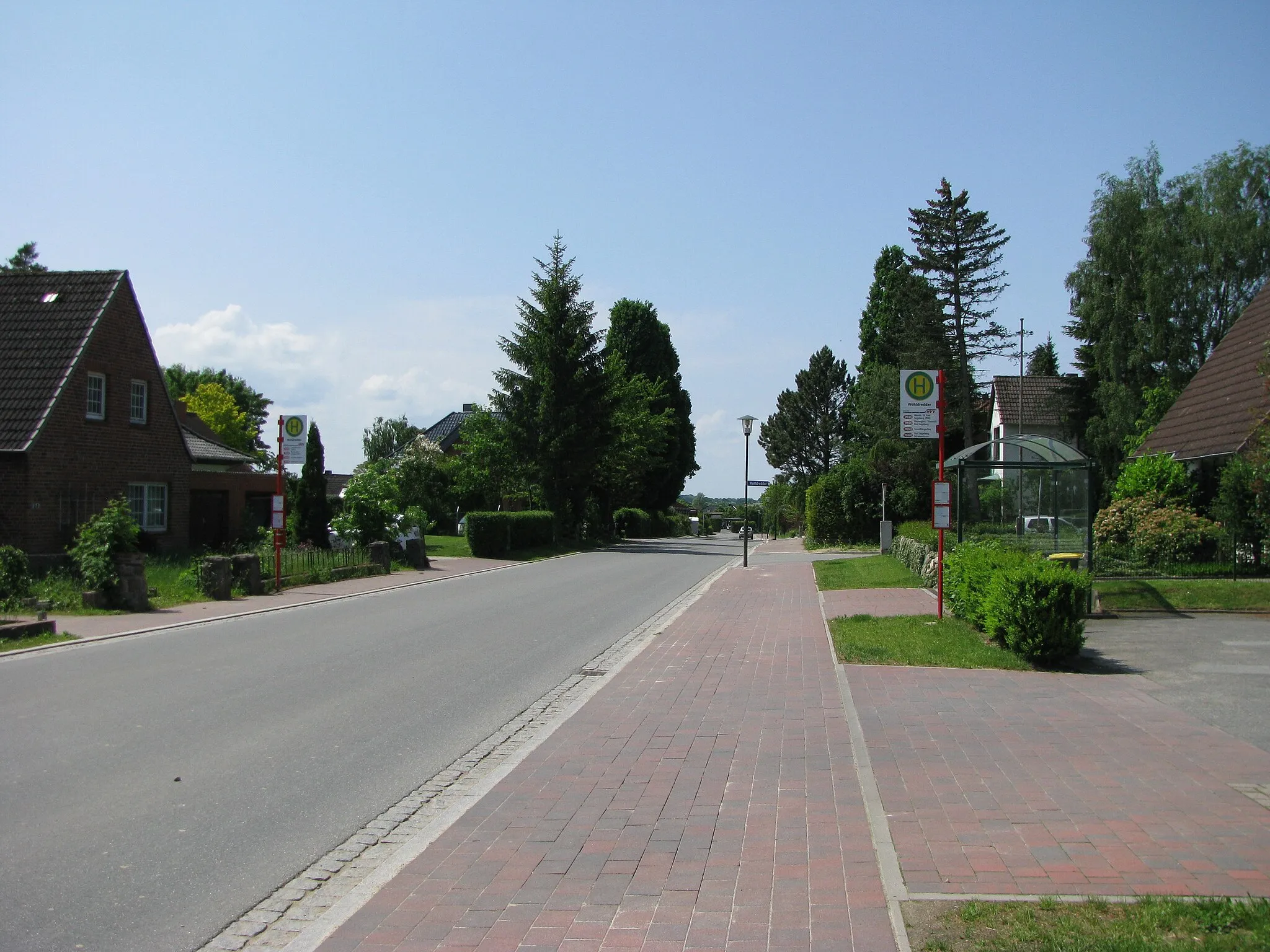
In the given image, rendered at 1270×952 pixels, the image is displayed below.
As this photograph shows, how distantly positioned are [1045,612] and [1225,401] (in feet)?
59.1

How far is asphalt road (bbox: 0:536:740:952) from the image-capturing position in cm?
486

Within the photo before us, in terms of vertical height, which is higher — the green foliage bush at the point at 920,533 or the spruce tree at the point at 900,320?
the spruce tree at the point at 900,320

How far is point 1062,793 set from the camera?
247 inches

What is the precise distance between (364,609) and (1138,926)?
50.1 ft

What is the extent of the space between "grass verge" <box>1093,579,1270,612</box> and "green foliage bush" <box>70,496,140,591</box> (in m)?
16.0

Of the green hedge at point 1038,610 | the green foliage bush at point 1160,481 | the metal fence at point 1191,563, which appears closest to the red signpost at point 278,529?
the green hedge at point 1038,610

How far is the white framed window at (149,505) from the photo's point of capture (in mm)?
27359

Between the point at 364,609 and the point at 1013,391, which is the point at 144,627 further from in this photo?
the point at 1013,391

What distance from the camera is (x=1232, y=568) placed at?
749 inches

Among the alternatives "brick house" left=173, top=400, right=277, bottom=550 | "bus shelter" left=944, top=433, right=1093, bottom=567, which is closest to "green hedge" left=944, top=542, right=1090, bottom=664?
"bus shelter" left=944, top=433, right=1093, bottom=567

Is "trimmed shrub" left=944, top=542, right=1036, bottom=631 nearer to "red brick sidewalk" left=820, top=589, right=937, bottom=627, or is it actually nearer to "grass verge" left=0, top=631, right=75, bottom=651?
"red brick sidewalk" left=820, top=589, right=937, bottom=627

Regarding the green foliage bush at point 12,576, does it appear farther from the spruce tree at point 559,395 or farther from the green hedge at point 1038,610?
the spruce tree at point 559,395

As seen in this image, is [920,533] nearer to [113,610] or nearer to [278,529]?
[278,529]

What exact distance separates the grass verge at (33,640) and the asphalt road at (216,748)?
60 centimetres
